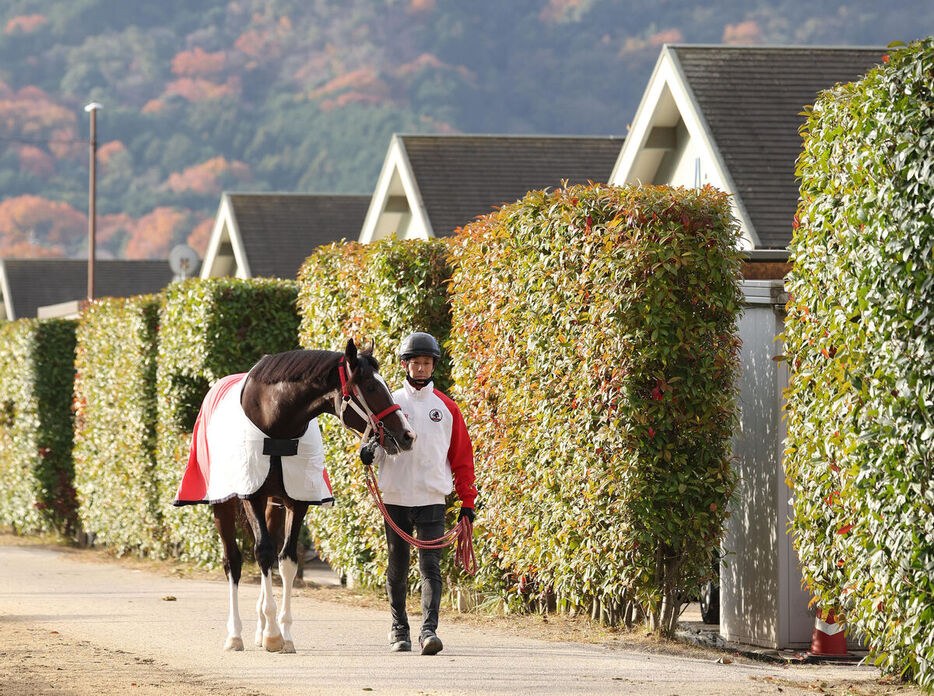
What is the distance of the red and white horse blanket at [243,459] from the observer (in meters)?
8.45

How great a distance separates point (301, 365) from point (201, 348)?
19.6 feet

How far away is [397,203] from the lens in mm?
25797

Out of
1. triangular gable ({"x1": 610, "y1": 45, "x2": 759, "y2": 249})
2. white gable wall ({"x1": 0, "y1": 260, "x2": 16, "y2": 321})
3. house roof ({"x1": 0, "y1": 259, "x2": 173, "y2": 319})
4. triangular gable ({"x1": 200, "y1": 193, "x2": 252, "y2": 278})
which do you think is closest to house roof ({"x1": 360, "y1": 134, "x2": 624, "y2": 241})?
triangular gable ({"x1": 610, "y1": 45, "x2": 759, "y2": 249})

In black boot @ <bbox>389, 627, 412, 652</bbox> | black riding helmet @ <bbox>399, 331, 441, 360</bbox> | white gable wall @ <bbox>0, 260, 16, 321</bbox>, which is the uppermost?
white gable wall @ <bbox>0, 260, 16, 321</bbox>

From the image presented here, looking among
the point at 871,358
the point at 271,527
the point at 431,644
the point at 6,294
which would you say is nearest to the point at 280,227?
the point at 6,294

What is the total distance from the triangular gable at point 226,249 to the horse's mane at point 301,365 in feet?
72.3

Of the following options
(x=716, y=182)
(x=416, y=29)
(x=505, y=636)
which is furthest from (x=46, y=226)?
(x=505, y=636)

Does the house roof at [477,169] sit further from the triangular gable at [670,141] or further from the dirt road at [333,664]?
the dirt road at [333,664]

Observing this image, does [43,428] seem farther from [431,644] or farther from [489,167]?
[431,644]

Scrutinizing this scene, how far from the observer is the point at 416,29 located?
115 m

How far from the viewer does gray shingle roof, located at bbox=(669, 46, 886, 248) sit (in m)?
15.8

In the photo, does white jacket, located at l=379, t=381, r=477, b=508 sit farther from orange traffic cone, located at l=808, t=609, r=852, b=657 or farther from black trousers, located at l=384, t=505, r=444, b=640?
orange traffic cone, located at l=808, t=609, r=852, b=657

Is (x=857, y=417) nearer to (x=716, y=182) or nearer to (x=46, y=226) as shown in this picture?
(x=716, y=182)

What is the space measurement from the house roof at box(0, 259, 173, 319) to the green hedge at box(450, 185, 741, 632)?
4172 centimetres
